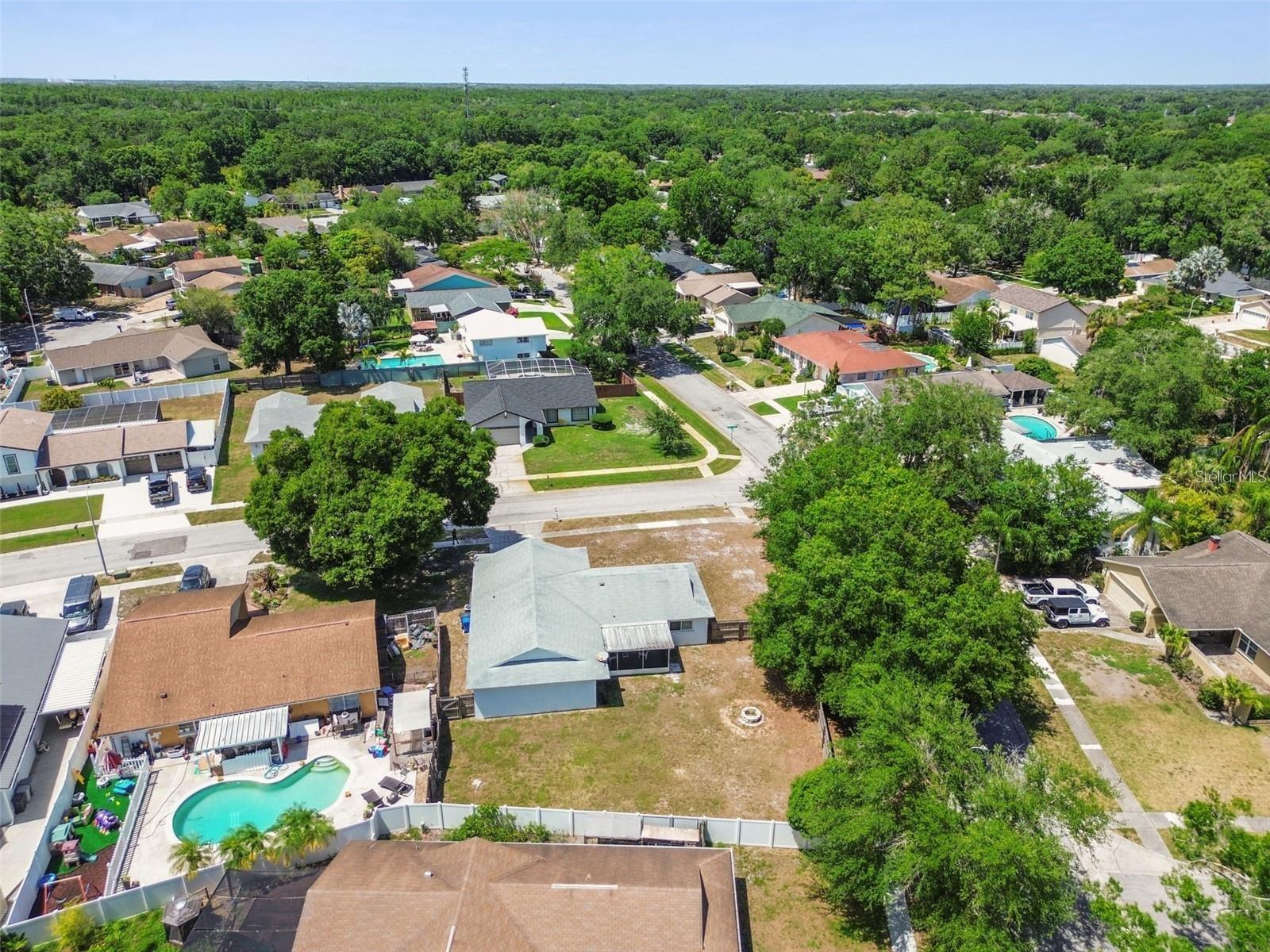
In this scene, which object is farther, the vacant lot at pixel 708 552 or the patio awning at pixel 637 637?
the vacant lot at pixel 708 552

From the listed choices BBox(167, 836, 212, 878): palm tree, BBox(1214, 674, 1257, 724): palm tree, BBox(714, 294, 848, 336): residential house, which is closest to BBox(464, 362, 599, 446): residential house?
BBox(714, 294, 848, 336): residential house

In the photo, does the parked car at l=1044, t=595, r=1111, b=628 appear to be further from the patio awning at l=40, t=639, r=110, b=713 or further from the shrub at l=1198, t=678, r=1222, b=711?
the patio awning at l=40, t=639, r=110, b=713

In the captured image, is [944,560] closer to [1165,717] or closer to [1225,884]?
[1165,717]

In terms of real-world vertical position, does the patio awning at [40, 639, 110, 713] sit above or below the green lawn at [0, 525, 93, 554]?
above

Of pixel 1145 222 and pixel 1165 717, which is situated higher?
pixel 1145 222

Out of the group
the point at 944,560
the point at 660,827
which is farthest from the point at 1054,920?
the point at 944,560

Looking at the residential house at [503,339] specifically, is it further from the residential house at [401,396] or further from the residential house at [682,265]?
the residential house at [682,265]

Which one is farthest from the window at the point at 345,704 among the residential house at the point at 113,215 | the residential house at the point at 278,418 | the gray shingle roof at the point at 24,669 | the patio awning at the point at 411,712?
the residential house at the point at 113,215
